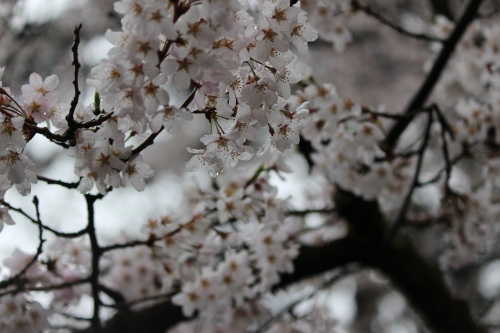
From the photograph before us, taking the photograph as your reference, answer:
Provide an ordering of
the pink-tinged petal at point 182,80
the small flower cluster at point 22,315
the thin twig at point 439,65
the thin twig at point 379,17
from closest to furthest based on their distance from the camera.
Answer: the pink-tinged petal at point 182,80
the small flower cluster at point 22,315
the thin twig at point 379,17
the thin twig at point 439,65

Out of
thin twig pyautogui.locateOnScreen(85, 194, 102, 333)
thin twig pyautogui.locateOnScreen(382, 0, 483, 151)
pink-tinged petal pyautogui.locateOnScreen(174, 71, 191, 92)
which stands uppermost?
thin twig pyautogui.locateOnScreen(382, 0, 483, 151)

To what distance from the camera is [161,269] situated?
2.60 meters

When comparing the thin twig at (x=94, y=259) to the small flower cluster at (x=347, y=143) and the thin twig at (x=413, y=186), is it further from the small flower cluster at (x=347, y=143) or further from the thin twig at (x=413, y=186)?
the thin twig at (x=413, y=186)

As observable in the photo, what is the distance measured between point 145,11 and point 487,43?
2.38 m

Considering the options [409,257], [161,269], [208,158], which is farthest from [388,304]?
[208,158]

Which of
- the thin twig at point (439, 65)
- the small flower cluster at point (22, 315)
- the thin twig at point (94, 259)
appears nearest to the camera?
the thin twig at point (94, 259)

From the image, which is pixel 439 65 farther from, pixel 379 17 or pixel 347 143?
pixel 347 143

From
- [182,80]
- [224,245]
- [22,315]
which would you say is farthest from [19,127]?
[224,245]

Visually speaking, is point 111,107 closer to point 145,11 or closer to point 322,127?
point 145,11

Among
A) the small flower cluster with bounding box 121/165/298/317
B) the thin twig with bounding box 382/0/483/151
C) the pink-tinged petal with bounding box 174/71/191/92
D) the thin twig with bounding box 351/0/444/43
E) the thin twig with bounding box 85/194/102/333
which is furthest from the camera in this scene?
the thin twig with bounding box 382/0/483/151

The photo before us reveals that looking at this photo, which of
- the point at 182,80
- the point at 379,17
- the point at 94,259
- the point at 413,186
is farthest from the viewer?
the point at 379,17

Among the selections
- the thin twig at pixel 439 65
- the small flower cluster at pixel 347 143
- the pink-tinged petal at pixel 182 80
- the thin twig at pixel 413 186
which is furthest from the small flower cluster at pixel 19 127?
the thin twig at pixel 439 65

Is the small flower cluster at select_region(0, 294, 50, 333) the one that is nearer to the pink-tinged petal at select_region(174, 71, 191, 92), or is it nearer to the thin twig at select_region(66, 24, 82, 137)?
the thin twig at select_region(66, 24, 82, 137)

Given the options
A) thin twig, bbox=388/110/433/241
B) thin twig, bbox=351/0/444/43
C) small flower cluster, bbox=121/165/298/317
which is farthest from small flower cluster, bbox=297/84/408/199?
thin twig, bbox=351/0/444/43
